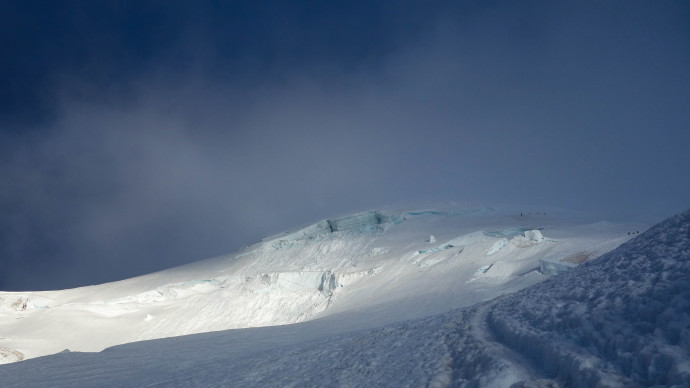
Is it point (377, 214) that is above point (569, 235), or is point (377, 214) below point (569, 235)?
above

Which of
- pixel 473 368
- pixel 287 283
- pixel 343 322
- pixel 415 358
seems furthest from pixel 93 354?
pixel 287 283

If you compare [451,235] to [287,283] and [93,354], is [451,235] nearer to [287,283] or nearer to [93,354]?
[287,283]

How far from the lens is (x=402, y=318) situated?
1169 cm

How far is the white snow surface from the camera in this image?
3939mm

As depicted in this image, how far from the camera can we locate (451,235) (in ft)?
85.7

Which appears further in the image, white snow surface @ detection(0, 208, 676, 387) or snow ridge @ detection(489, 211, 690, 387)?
white snow surface @ detection(0, 208, 676, 387)

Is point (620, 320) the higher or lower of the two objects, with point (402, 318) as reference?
higher

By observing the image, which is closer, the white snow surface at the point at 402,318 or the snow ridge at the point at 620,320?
the snow ridge at the point at 620,320

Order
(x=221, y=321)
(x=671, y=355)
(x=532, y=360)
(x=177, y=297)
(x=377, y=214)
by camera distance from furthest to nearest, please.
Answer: (x=377, y=214) → (x=177, y=297) → (x=221, y=321) → (x=532, y=360) → (x=671, y=355)

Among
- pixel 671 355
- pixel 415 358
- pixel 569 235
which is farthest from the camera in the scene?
pixel 569 235

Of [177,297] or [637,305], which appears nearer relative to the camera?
[637,305]

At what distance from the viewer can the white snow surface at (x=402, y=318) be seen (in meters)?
3.94

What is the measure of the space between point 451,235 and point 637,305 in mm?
22525

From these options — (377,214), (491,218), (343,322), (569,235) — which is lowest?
(343,322)
